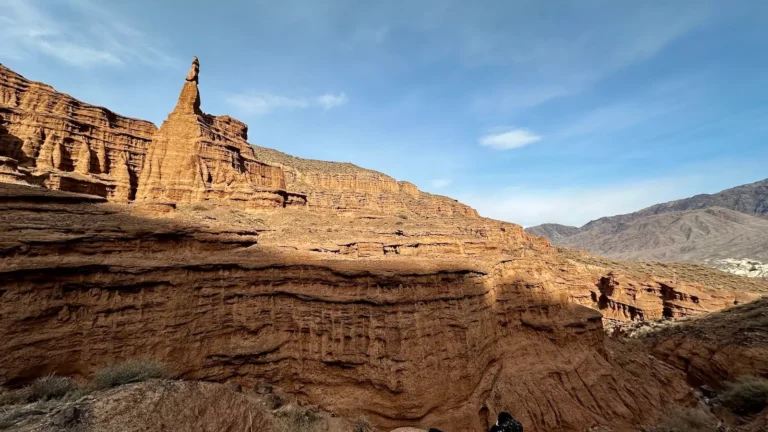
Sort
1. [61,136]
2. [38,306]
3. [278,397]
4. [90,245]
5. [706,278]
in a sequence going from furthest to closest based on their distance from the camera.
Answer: [706,278]
[61,136]
[90,245]
[278,397]
[38,306]

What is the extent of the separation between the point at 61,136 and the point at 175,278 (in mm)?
28165

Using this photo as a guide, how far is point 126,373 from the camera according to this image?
32.6 feet

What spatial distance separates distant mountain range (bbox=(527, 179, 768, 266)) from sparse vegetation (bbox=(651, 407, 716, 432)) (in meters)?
92.4

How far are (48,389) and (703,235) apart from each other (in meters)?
183

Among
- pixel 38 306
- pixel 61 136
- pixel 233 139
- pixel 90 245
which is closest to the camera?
pixel 38 306

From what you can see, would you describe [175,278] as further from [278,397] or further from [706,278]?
[706,278]

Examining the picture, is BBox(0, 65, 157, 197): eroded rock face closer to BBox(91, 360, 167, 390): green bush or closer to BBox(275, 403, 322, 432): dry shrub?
BBox(91, 360, 167, 390): green bush

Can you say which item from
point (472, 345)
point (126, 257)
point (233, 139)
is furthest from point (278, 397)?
point (233, 139)

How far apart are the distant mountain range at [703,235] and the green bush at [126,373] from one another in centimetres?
11606

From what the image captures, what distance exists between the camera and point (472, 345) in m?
16.2

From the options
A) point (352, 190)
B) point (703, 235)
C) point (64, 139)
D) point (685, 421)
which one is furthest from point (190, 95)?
point (703, 235)

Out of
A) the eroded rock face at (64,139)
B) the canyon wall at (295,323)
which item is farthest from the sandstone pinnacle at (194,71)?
the canyon wall at (295,323)

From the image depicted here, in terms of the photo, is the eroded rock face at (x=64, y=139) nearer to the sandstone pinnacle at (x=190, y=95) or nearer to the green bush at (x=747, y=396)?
the sandstone pinnacle at (x=190, y=95)

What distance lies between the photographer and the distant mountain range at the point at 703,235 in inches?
4011
